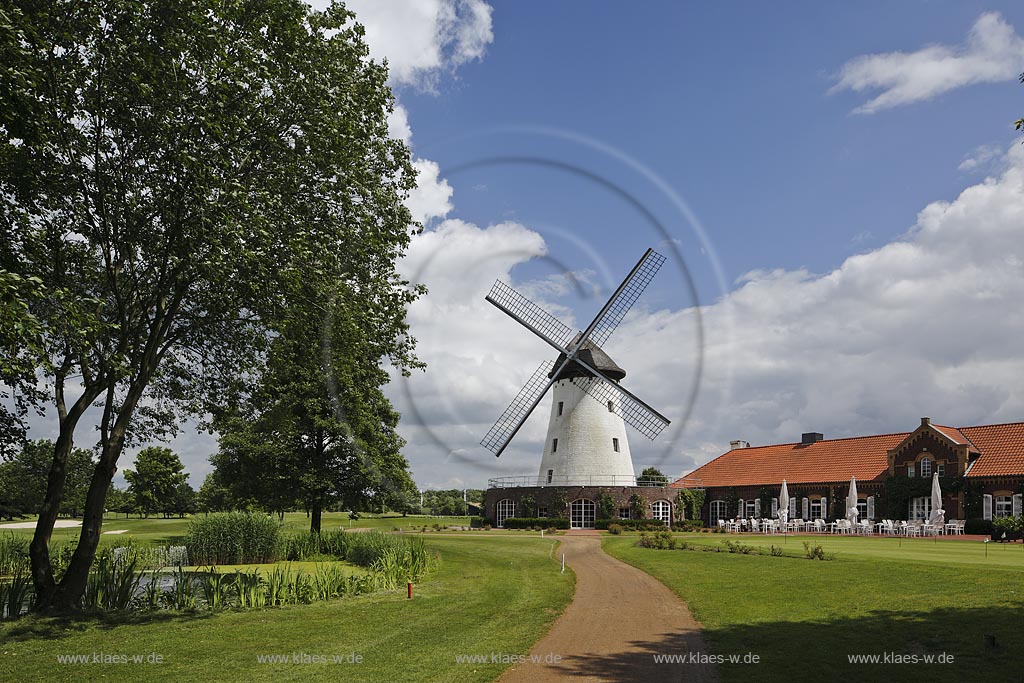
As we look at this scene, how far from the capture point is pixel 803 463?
2279 inches

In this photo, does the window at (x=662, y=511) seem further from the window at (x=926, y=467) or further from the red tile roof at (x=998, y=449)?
the red tile roof at (x=998, y=449)

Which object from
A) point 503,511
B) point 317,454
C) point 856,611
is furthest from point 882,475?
point 856,611

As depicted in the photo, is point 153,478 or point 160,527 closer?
point 160,527

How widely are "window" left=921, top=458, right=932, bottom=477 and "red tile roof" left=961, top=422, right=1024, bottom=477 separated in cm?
246

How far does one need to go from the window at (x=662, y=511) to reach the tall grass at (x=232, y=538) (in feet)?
109

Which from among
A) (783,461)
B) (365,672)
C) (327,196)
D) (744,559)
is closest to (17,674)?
(365,672)

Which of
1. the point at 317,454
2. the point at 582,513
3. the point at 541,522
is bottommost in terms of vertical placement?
the point at 541,522

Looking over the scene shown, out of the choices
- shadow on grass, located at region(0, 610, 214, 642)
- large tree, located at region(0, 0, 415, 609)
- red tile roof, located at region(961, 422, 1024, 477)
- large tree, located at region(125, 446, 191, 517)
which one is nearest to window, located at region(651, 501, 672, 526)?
red tile roof, located at region(961, 422, 1024, 477)

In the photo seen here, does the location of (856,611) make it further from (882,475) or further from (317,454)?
(882,475)

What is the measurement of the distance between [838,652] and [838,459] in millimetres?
47744

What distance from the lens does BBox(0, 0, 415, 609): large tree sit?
14.9m

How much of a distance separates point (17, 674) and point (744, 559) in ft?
69.7

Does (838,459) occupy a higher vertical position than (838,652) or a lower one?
higher

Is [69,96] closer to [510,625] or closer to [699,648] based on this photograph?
[510,625]
